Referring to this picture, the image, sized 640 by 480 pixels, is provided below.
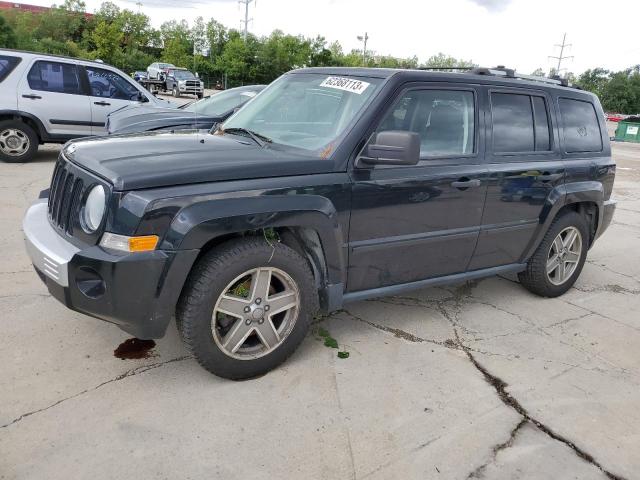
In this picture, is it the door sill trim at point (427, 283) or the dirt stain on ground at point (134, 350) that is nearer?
the dirt stain on ground at point (134, 350)

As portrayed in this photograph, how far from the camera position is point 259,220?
2838 mm

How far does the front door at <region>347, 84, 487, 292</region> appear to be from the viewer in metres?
3.32

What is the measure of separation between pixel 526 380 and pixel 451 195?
4.21ft

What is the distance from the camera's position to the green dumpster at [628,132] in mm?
33312

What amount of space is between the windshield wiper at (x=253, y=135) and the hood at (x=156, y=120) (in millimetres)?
3164

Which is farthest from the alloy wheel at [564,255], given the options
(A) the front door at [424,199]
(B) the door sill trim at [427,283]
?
(A) the front door at [424,199]

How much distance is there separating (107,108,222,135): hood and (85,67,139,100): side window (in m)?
1.52

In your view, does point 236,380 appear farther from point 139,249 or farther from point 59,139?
point 59,139

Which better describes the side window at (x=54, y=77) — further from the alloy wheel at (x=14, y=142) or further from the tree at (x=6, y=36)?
the tree at (x=6, y=36)

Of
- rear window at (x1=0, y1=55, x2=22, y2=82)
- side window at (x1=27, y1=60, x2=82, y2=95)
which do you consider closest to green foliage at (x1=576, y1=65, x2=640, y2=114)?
side window at (x1=27, y1=60, x2=82, y2=95)

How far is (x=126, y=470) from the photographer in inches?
92.1

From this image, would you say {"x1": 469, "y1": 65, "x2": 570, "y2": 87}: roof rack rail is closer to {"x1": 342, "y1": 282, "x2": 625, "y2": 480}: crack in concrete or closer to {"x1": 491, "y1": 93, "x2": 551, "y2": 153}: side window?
{"x1": 491, "y1": 93, "x2": 551, "y2": 153}: side window

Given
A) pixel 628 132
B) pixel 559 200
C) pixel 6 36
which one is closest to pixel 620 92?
pixel 628 132

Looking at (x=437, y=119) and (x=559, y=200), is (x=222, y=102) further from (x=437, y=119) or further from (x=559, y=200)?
(x=559, y=200)
